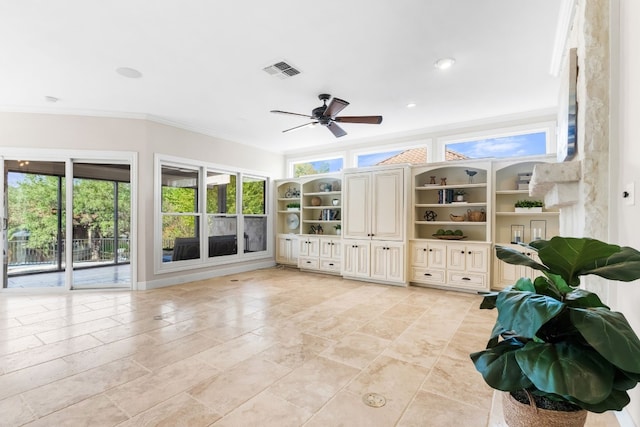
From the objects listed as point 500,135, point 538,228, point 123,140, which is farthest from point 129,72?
point 538,228

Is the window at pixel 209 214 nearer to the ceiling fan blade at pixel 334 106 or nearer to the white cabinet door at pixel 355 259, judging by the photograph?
the white cabinet door at pixel 355 259

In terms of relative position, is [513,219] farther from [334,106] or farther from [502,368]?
[502,368]

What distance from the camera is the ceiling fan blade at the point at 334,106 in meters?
3.68

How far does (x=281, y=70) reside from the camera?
372cm

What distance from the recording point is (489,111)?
506 cm

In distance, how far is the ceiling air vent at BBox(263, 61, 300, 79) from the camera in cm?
361

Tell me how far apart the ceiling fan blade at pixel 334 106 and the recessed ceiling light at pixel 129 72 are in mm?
2374

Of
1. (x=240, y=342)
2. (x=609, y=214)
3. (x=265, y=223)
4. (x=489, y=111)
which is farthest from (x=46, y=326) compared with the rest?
(x=489, y=111)

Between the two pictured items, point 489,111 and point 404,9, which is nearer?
point 404,9

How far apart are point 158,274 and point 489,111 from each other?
248 inches

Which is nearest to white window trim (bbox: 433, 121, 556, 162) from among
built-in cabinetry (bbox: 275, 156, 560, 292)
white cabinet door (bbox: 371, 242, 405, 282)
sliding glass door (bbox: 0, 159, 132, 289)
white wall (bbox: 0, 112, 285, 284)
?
built-in cabinetry (bbox: 275, 156, 560, 292)

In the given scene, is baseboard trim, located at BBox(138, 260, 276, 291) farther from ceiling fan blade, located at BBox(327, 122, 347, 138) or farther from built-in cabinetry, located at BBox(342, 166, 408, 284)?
ceiling fan blade, located at BBox(327, 122, 347, 138)

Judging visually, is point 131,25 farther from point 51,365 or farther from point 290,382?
point 290,382

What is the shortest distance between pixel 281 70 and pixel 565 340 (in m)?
3.65
